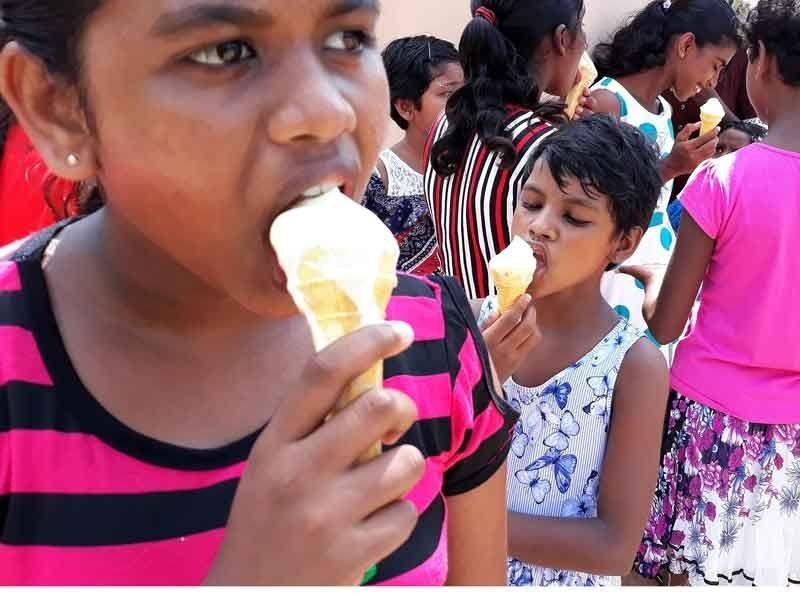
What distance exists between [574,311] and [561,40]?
1.12 metres

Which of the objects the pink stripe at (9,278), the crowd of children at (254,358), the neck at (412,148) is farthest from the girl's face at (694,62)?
the pink stripe at (9,278)

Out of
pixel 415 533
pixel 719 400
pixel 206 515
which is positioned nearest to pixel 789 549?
pixel 719 400

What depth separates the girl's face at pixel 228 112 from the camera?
→ 2.89 feet

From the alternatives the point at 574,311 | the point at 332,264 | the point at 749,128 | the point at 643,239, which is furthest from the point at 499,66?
the point at 749,128

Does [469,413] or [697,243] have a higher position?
[469,413]

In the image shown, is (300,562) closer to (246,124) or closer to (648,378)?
(246,124)

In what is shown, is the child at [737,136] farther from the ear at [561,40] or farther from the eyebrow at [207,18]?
the eyebrow at [207,18]

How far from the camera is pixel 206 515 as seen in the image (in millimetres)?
988

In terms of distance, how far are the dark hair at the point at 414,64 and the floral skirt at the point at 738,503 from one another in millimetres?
2352

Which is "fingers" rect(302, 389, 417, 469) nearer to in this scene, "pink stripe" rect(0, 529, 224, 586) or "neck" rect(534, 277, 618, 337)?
"pink stripe" rect(0, 529, 224, 586)

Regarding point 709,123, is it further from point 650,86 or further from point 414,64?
→ point 414,64

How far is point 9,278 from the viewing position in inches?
41.8

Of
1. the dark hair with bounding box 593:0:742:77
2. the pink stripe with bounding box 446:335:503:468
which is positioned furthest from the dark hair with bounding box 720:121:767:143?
the pink stripe with bounding box 446:335:503:468

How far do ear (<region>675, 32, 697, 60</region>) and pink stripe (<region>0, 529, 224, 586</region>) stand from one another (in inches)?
162
